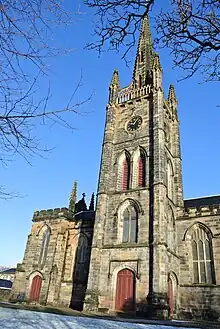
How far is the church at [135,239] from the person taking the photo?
57.0 ft

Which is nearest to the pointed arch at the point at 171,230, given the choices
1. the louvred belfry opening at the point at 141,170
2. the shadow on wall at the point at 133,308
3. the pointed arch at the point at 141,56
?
the louvred belfry opening at the point at 141,170

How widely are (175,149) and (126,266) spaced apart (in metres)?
12.3

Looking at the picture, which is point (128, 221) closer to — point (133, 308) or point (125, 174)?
point (125, 174)

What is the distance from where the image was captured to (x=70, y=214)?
82.6 ft

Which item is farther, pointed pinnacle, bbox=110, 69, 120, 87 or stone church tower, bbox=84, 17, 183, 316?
pointed pinnacle, bbox=110, 69, 120, 87

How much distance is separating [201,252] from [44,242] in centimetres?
1282

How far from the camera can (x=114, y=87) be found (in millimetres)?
27969

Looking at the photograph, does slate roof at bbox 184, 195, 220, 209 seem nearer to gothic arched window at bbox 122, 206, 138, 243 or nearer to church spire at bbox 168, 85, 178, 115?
gothic arched window at bbox 122, 206, 138, 243

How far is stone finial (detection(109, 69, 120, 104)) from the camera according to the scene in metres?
27.2

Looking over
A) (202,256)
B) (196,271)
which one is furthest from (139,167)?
(196,271)

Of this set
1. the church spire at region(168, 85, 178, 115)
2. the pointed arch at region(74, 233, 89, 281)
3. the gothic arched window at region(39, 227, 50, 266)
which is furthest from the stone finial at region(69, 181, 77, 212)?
the church spire at region(168, 85, 178, 115)

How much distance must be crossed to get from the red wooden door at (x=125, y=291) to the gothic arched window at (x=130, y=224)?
7.18ft

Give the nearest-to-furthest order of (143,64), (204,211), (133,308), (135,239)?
(133,308), (135,239), (204,211), (143,64)

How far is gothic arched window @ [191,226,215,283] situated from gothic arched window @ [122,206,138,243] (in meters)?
Result: 4.40
